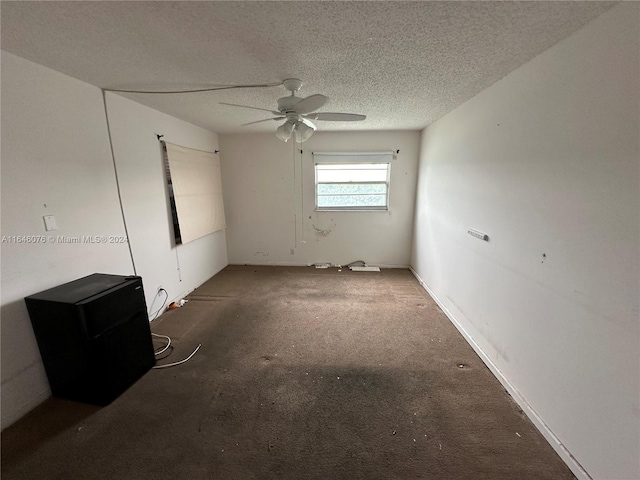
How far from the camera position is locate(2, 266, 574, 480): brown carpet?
1393 mm

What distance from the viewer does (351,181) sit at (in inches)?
170

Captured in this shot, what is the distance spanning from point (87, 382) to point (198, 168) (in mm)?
2706

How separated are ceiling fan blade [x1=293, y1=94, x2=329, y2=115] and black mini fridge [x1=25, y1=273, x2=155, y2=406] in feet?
5.91

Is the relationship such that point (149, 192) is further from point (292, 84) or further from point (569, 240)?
point (569, 240)

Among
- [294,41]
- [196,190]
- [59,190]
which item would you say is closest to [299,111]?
[294,41]

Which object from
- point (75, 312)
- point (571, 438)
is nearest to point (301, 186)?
point (75, 312)

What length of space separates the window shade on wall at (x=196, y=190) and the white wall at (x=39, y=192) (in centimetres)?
98

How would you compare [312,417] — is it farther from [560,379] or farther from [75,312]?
[75,312]

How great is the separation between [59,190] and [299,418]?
7.68ft

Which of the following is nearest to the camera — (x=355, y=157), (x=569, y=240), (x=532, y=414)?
(x=569, y=240)

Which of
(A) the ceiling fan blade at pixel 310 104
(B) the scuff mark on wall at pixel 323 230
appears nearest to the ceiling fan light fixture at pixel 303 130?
(A) the ceiling fan blade at pixel 310 104

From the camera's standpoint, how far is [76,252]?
78.7 inches

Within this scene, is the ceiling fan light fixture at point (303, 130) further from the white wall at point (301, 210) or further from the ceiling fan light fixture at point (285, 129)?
the white wall at point (301, 210)

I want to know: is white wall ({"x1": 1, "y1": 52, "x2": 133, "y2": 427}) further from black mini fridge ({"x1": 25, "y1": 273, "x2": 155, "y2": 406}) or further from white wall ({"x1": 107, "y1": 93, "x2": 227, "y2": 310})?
white wall ({"x1": 107, "y1": 93, "x2": 227, "y2": 310})
